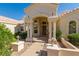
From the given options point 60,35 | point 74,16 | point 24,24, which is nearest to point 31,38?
point 24,24

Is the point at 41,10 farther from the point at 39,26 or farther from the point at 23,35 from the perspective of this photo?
the point at 23,35

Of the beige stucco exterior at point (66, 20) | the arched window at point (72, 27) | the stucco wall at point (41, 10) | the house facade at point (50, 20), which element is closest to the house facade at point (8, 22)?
the house facade at point (50, 20)

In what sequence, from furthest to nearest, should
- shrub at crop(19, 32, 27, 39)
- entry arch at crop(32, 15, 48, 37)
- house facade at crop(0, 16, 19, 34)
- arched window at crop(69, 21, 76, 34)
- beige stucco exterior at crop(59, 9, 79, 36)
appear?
entry arch at crop(32, 15, 48, 37) → beige stucco exterior at crop(59, 9, 79, 36) → arched window at crop(69, 21, 76, 34) → shrub at crop(19, 32, 27, 39) → house facade at crop(0, 16, 19, 34)

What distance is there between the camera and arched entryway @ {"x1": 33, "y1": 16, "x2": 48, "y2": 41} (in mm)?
13255

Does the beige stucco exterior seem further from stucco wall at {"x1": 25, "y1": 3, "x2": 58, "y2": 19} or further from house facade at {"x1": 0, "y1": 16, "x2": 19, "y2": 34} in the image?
house facade at {"x1": 0, "y1": 16, "x2": 19, "y2": 34}

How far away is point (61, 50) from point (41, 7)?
586cm

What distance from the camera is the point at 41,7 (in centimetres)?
1198

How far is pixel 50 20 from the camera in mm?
11477

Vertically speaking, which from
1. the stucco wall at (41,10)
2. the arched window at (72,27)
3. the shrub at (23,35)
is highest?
the stucco wall at (41,10)

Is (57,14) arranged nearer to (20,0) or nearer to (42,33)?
(42,33)

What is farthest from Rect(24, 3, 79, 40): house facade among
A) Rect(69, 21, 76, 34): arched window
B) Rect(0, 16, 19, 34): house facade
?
Rect(0, 16, 19, 34): house facade

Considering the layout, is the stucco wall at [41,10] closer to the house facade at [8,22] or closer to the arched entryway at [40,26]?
the arched entryway at [40,26]

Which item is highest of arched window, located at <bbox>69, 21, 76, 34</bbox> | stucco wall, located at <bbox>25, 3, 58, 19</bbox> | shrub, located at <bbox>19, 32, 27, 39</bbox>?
stucco wall, located at <bbox>25, 3, 58, 19</bbox>

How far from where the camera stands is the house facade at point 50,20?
11.7m
